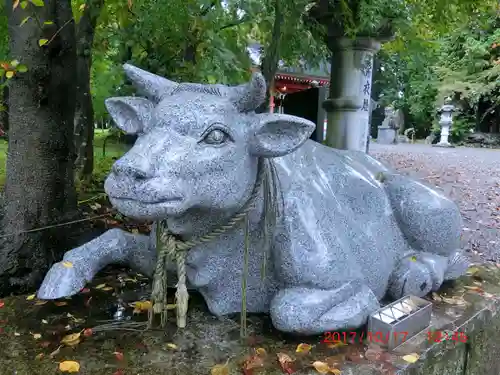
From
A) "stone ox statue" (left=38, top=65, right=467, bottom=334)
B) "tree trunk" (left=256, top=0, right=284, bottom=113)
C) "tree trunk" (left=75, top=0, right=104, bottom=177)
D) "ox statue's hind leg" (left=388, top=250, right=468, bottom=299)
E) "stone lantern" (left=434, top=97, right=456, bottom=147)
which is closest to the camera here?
"stone ox statue" (left=38, top=65, right=467, bottom=334)

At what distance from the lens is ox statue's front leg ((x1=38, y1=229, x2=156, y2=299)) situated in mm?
1920

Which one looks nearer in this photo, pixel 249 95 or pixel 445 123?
pixel 249 95

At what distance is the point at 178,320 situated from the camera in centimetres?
196

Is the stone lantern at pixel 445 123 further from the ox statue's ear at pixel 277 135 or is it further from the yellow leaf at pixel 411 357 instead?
the ox statue's ear at pixel 277 135

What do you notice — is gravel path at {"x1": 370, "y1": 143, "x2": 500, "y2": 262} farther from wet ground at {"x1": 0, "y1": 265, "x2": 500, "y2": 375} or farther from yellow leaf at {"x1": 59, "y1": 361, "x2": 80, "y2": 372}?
yellow leaf at {"x1": 59, "y1": 361, "x2": 80, "y2": 372}

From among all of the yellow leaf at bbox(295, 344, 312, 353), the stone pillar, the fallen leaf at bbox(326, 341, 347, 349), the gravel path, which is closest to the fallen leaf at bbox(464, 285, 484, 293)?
the gravel path

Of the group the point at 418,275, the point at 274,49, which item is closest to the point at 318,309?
the point at 418,275


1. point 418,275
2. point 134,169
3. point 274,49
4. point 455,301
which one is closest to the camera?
point 134,169

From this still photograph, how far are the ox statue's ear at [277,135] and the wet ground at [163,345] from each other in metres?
0.80

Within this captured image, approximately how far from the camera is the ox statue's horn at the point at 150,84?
1803 millimetres

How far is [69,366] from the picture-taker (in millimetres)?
1682

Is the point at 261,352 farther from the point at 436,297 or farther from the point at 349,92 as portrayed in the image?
the point at 349,92

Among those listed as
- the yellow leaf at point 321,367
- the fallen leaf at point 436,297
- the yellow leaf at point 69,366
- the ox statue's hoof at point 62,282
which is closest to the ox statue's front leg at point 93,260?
the ox statue's hoof at point 62,282

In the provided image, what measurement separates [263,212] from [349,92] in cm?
381
